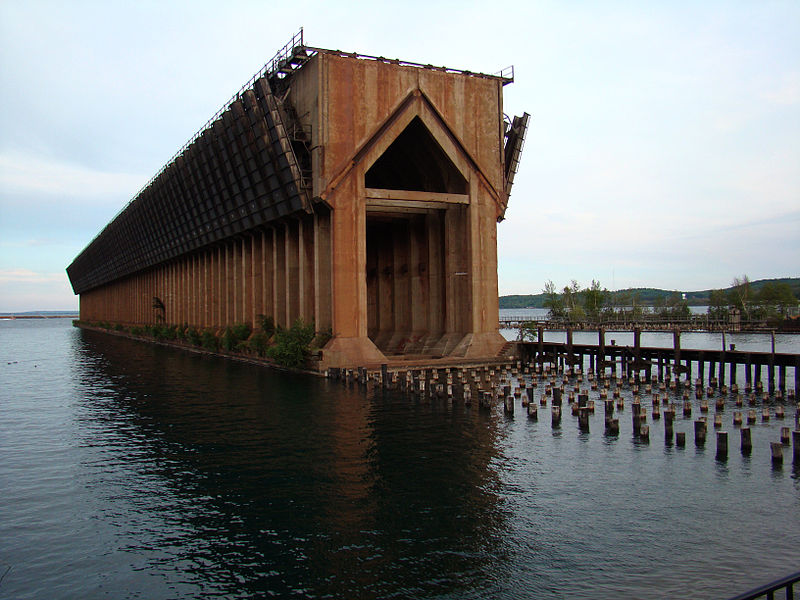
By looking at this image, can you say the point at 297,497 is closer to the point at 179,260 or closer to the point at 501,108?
the point at 501,108

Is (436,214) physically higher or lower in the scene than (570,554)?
higher

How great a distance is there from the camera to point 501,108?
169 feet

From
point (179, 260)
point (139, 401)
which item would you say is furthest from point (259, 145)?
point (179, 260)

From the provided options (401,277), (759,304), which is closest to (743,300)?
(759,304)

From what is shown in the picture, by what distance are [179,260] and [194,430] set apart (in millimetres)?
76409

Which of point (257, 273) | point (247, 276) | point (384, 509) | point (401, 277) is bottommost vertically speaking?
point (384, 509)

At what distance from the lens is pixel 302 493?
17312mm

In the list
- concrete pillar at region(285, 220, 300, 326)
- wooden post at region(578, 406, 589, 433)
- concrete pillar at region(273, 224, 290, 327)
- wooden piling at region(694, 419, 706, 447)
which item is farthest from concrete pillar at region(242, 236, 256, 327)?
wooden piling at region(694, 419, 706, 447)

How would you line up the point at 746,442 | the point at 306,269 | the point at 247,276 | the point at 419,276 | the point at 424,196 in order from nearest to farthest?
1. the point at 746,442
2. the point at 424,196
3. the point at 306,269
4. the point at 419,276
5. the point at 247,276

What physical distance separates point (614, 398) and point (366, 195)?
→ 22.4 m

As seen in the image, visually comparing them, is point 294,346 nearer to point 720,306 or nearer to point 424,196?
point 424,196

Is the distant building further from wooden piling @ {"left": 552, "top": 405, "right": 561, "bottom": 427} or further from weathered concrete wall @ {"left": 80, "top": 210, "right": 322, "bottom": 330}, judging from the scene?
wooden piling @ {"left": 552, "top": 405, "right": 561, "bottom": 427}

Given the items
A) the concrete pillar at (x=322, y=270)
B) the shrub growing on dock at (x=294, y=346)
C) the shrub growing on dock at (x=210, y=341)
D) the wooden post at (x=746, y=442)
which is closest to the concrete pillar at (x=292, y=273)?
the shrub growing on dock at (x=294, y=346)

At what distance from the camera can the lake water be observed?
12031 millimetres
